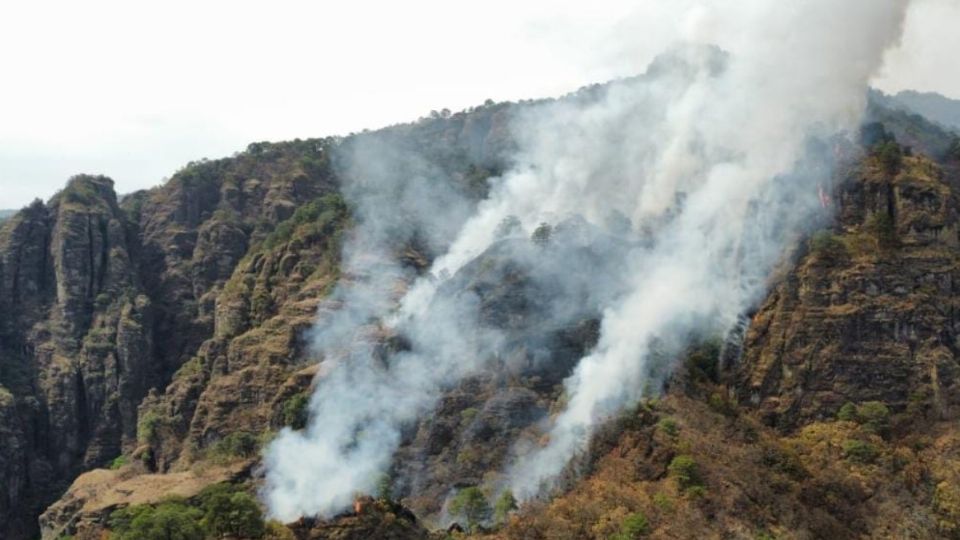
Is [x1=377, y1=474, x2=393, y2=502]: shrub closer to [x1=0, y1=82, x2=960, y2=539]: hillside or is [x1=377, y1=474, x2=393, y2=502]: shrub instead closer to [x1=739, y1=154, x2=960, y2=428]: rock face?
[x1=0, y1=82, x2=960, y2=539]: hillside

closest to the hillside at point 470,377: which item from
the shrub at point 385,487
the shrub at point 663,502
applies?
the shrub at point 663,502

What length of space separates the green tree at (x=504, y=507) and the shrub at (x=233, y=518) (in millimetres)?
20912

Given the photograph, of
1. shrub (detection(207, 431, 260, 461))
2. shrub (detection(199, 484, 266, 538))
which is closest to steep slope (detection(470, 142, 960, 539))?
shrub (detection(199, 484, 266, 538))

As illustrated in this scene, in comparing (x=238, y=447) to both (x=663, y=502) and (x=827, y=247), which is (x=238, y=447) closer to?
(x=663, y=502)

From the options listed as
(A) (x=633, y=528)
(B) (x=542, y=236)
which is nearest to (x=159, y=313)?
(B) (x=542, y=236)

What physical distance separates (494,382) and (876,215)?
4410cm

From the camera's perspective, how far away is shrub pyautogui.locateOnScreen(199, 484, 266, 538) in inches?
2662

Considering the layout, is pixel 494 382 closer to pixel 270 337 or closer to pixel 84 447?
pixel 270 337

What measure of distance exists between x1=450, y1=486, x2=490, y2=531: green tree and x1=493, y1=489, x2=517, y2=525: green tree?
1.05 metres

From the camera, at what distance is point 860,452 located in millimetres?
81750

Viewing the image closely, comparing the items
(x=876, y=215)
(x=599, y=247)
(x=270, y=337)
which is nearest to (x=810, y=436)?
(x=876, y=215)

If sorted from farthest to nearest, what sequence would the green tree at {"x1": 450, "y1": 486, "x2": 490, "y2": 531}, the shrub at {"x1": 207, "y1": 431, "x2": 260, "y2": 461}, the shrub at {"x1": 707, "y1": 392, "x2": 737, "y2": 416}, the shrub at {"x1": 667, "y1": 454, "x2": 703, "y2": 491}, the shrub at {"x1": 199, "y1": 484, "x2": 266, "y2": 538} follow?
→ the shrub at {"x1": 207, "y1": 431, "x2": 260, "y2": 461} < the shrub at {"x1": 707, "y1": 392, "x2": 737, "y2": 416} < the green tree at {"x1": 450, "y1": 486, "x2": 490, "y2": 531} < the shrub at {"x1": 667, "y1": 454, "x2": 703, "y2": 491} < the shrub at {"x1": 199, "y1": 484, "x2": 266, "y2": 538}

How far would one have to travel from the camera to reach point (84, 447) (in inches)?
5246

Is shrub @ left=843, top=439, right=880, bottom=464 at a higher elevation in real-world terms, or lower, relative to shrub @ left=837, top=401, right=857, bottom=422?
lower
